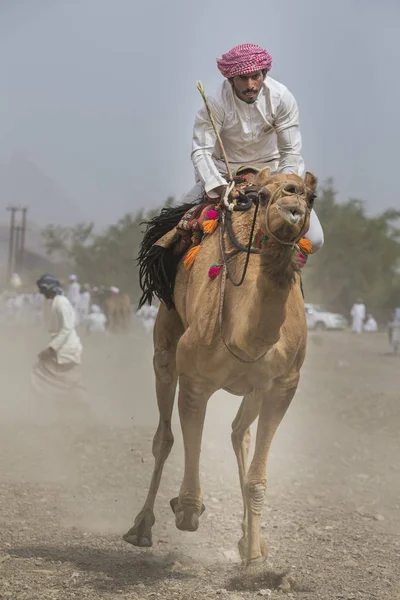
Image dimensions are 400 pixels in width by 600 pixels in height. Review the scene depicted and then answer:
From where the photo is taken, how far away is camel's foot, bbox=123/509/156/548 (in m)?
7.44

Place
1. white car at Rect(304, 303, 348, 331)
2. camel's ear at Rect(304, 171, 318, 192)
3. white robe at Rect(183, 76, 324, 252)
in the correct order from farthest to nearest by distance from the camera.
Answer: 1. white car at Rect(304, 303, 348, 331)
2. white robe at Rect(183, 76, 324, 252)
3. camel's ear at Rect(304, 171, 318, 192)

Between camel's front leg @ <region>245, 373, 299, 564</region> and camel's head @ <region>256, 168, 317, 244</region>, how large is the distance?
55.5 inches

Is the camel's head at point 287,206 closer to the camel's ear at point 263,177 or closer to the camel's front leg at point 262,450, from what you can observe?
the camel's ear at point 263,177

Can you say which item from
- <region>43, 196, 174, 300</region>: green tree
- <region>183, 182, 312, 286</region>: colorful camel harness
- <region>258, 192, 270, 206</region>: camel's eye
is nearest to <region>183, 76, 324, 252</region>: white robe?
<region>183, 182, 312, 286</region>: colorful camel harness

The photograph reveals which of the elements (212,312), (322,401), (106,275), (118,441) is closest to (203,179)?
(212,312)

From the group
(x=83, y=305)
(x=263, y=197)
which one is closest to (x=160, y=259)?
(x=263, y=197)

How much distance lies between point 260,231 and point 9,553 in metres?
2.83

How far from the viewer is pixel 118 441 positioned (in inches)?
470

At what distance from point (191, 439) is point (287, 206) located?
75.7 inches

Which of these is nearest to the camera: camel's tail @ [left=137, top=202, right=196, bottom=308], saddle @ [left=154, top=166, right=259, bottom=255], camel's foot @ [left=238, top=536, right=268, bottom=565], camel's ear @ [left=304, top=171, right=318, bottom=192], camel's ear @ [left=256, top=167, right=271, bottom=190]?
camel's ear @ [left=304, top=171, right=318, bottom=192]

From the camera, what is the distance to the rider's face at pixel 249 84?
6.94 meters

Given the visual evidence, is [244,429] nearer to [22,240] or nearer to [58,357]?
[58,357]

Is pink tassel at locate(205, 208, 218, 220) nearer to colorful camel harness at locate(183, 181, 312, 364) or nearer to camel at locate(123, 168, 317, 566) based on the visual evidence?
colorful camel harness at locate(183, 181, 312, 364)

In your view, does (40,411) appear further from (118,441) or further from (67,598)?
(67,598)
